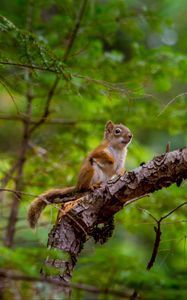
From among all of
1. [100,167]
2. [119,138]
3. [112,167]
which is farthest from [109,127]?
[100,167]

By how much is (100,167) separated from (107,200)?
1.44 meters

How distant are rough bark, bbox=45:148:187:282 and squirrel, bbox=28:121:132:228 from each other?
693mm

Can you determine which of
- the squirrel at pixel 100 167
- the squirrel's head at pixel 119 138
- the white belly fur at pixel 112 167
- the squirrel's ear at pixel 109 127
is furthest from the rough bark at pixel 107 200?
the squirrel's ear at pixel 109 127

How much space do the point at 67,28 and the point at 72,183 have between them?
1.63 m

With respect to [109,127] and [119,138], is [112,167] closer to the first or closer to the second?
[119,138]

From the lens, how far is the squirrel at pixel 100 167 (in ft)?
15.1

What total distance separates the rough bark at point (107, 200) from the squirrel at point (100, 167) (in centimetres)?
69

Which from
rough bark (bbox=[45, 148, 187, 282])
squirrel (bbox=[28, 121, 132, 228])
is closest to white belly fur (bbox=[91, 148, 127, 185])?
squirrel (bbox=[28, 121, 132, 228])

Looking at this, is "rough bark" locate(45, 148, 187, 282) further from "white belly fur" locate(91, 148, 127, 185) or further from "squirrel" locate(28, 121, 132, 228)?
"white belly fur" locate(91, 148, 127, 185)

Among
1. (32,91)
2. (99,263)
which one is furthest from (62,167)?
(99,263)

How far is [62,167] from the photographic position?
21.3ft

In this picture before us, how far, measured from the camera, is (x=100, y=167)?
528 centimetres

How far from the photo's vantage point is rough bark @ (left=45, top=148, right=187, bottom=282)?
3.74 m

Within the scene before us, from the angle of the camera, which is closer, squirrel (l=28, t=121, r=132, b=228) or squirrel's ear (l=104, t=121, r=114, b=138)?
squirrel (l=28, t=121, r=132, b=228)
